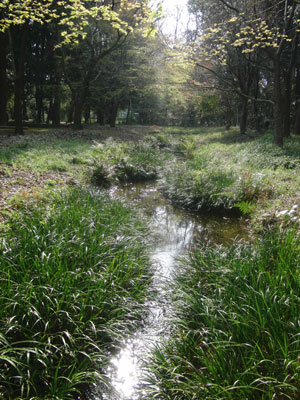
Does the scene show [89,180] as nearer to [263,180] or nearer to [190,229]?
[190,229]

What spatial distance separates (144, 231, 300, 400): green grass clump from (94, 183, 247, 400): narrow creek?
0.20 m

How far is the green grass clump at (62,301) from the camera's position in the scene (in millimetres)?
2025

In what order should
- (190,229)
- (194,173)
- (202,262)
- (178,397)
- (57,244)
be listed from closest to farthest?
(178,397), (57,244), (202,262), (190,229), (194,173)

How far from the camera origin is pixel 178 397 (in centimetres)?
203

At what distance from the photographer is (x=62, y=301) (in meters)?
2.39

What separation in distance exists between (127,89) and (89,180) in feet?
48.4

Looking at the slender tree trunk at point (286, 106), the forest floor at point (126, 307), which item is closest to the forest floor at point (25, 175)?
the forest floor at point (126, 307)

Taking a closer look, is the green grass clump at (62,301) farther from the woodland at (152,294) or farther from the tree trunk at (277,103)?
the tree trunk at (277,103)

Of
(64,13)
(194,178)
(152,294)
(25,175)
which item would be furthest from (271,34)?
(152,294)

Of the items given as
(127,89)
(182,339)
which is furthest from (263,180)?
(127,89)

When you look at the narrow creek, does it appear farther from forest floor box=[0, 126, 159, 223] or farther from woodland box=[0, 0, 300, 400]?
forest floor box=[0, 126, 159, 223]

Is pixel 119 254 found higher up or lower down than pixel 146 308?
higher up

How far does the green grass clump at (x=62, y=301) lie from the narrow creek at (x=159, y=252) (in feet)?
0.44

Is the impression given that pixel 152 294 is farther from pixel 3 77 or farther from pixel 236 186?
pixel 3 77
